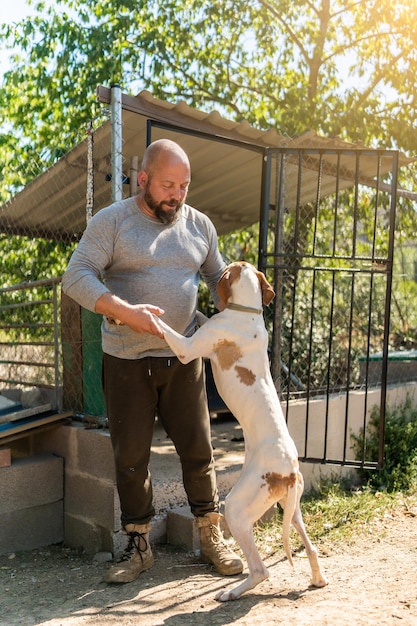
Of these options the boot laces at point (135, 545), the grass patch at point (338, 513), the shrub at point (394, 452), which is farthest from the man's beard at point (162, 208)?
the shrub at point (394, 452)

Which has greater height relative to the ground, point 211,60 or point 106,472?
point 211,60

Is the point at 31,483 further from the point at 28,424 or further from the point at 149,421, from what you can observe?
the point at 149,421

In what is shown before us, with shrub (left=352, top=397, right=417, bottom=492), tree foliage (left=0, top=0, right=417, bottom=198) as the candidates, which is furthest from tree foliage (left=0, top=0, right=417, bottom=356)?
shrub (left=352, top=397, right=417, bottom=492)

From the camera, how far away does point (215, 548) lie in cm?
353

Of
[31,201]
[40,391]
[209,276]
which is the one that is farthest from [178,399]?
[31,201]

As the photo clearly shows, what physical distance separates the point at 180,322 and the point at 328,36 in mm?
8662

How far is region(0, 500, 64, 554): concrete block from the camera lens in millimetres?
4254

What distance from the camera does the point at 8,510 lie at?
14.0 feet

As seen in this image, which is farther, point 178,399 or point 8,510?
point 8,510

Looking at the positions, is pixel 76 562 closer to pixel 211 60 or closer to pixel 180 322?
pixel 180 322

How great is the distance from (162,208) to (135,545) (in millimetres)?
1774

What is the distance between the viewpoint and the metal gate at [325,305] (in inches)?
177

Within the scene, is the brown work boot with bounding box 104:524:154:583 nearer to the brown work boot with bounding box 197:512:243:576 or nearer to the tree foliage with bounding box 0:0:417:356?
the brown work boot with bounding box 197:512:243:576

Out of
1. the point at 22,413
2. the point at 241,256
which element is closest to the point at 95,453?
the point at 22,413
